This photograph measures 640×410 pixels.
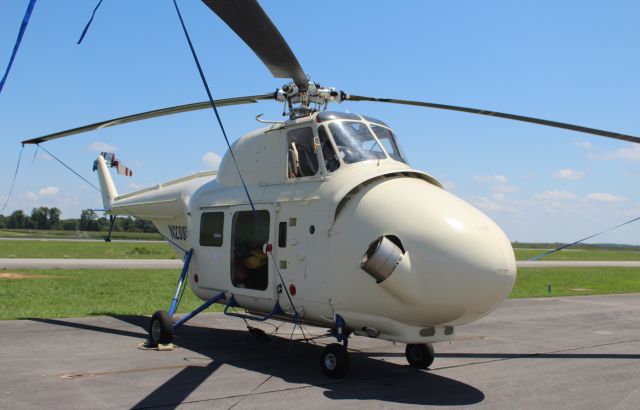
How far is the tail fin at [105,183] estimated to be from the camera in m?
15.6

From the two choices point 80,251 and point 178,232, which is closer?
point 178,232

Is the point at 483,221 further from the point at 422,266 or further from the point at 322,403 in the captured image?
the point at 322,403

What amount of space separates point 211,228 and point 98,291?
11.1 meters

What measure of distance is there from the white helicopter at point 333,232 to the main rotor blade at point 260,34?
0.02 meters

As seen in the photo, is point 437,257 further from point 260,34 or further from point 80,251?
point 80,251

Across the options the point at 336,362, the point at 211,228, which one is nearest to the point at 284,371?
the point at 336,362

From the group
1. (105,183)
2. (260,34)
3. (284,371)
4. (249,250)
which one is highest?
(260,34)

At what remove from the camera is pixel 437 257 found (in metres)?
7.23

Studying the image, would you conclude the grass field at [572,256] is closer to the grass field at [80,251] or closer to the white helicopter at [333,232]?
the grass field at [80,251]

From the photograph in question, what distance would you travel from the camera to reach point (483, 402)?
7328mm

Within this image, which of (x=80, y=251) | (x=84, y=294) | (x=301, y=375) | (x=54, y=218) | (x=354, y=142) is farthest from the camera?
(x=54, y=218)

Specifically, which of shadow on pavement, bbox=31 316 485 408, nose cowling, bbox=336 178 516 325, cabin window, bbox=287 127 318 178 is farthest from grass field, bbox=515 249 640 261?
nose cowling, bbox=336 178 516 325

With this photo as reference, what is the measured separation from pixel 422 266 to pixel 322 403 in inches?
82.5

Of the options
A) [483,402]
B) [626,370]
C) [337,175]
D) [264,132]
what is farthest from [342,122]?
[626,370]
